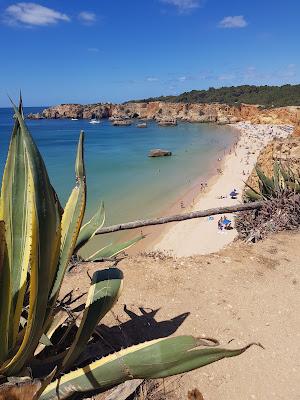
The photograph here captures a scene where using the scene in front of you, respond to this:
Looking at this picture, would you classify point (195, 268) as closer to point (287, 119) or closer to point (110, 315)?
point (110, 315)

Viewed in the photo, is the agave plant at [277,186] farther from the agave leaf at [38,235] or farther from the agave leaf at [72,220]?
the agave leaf at [38,235]

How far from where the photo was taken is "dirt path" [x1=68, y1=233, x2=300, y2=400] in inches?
87.6

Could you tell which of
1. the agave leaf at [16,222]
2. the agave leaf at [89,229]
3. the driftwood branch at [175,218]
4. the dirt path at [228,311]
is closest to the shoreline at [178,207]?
the driftwood branch at [175,218]

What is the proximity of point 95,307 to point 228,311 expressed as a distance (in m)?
1.55

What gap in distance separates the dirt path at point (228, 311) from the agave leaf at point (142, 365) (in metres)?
0.62

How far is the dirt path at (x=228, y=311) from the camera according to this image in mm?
2225

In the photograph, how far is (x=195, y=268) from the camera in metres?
3.62

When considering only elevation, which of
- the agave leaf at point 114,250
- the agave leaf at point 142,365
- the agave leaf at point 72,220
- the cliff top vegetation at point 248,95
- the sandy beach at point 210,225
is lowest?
the sandy beach at point 210,225

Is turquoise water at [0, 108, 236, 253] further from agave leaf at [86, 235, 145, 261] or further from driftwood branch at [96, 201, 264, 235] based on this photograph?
agave leaf at [86, 235, 145, 261]

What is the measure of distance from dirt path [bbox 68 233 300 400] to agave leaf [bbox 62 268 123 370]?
0.53 m

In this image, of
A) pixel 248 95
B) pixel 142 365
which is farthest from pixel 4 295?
pixel 248 95

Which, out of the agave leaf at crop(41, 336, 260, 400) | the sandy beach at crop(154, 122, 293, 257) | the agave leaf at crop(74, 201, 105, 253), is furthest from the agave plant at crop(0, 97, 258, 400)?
the sandy beach at crop(154, 122, 293, 257)

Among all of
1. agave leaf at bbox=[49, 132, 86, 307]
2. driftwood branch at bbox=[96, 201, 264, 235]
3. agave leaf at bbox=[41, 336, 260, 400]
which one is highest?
agave leaf at bbox=[49, 132, 86, 307]

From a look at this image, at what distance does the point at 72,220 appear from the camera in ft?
5.53
